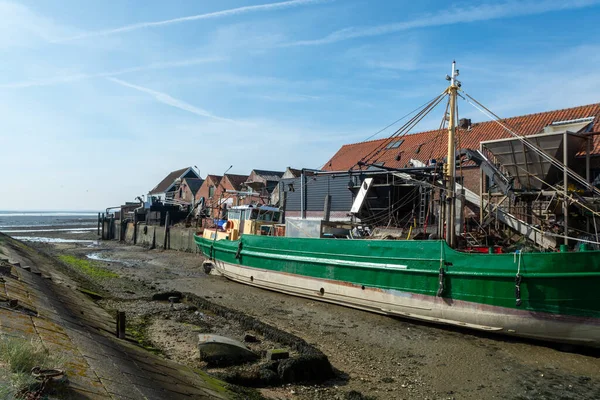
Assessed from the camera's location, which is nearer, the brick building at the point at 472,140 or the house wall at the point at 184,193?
the brick building at the point at 472,140

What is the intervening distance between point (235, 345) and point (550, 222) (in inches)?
386

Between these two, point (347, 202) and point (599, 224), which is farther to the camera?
point (347, 202)

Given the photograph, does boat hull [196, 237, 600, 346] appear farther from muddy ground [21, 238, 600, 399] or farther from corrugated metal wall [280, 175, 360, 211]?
corrugated metal wall [280, 175, 360, 211]

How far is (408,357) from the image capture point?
31.8ft

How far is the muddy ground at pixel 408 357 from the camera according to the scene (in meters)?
7.75

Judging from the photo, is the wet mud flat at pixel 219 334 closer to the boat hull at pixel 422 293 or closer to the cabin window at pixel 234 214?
the boat hull at pixel 422 293

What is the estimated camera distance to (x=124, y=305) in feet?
46.1

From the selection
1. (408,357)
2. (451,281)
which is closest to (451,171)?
(451,281)

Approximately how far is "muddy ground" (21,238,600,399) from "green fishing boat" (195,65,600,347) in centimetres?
47

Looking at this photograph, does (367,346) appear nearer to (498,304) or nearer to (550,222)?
(498,304)

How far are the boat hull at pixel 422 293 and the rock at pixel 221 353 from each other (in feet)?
18.0

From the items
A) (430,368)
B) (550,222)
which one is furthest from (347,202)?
(430,368)

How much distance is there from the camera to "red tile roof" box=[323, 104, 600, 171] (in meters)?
19.7

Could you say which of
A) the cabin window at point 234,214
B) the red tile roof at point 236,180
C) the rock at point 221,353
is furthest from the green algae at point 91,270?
the red tile roof at point 236,180
